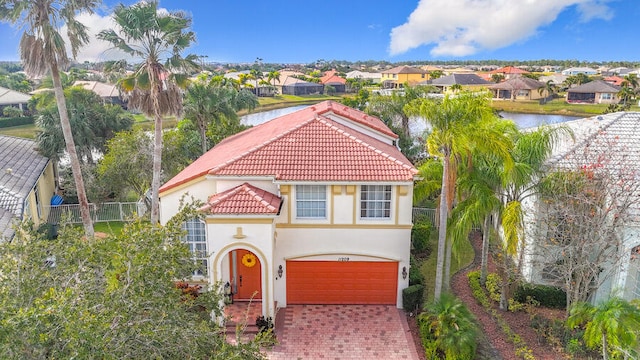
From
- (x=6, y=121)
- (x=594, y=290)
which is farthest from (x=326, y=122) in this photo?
(x=6, y=121)

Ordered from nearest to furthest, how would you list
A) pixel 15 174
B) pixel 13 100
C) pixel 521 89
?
pixel 15 174 < pixel 13 100 < pixel 521 89

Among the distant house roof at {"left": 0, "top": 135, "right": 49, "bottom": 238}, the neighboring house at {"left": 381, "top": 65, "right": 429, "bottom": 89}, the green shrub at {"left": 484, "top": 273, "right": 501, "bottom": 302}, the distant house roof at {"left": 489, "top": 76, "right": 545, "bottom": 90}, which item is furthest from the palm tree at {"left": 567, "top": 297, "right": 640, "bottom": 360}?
the neighboring house at {"left": 381, "top": 65, "right": 429, "bottom": 89}

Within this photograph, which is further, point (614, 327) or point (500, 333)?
point (500, 333)

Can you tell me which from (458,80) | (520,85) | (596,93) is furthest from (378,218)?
(458,80)

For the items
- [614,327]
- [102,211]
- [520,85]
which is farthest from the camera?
[520,85]

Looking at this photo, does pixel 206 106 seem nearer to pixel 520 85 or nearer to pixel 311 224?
pixel 311 224

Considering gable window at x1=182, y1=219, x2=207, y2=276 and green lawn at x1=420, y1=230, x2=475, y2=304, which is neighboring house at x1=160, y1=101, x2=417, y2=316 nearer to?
gable window at x1=182, y1=219, x2=207, y2=276

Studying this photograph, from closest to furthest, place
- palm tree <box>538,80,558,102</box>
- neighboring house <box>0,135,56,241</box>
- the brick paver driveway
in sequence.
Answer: the brick paver driveway < neighboring house <box>0,135,56,241</box> < palm tree <box>538,80,558,102</box>
